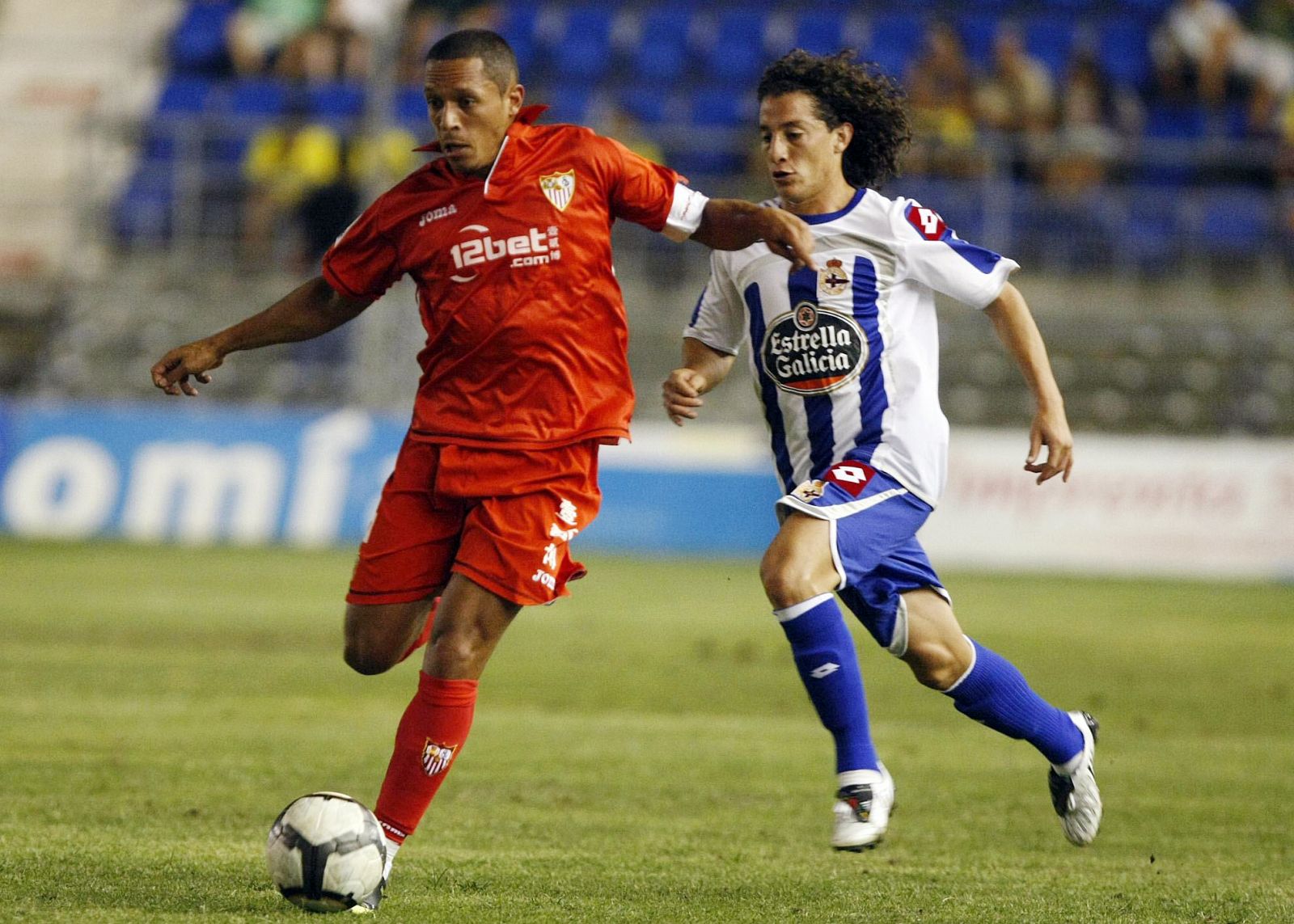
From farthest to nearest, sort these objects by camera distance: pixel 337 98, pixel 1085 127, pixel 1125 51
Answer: pixel 1125 51
pixel 337 98
pixel 1085 127

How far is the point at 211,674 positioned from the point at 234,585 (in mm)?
4400

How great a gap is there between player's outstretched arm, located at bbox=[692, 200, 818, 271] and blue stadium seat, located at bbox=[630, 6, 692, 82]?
17081 mm

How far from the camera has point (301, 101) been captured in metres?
21.4

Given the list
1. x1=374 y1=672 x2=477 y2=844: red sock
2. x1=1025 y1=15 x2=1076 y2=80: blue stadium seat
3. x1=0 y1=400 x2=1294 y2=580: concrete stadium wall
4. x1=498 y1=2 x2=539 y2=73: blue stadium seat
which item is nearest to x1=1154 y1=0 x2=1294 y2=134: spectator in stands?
x1=1025 y1=15 x2=1076 y2=80: blue stadium seat

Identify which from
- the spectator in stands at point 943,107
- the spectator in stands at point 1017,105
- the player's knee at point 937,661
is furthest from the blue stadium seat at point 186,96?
the player's knee at point 937,661

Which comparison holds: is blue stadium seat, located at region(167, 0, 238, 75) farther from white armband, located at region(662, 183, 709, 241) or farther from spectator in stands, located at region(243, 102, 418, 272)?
white armband, located at region(662, 183, 709, 241)

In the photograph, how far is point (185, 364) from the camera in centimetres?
541

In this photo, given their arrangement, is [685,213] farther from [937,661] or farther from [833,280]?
[937,661]

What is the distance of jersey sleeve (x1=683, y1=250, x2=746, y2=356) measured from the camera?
587 cm

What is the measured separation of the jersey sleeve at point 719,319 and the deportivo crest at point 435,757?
154 centimetres

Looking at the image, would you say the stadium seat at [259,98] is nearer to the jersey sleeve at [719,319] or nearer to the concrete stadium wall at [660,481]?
the concrete stadium wall at [660,481]

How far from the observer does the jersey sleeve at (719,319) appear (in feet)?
19.2

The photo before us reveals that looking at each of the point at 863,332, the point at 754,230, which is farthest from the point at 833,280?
the point at 754,230

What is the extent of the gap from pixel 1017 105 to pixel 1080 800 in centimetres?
1530
